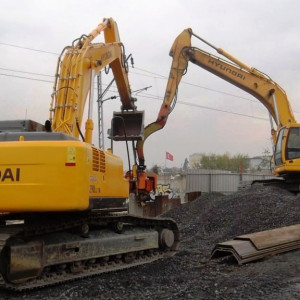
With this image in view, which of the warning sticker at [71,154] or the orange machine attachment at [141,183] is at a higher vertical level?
the warning sticker at [71,154]

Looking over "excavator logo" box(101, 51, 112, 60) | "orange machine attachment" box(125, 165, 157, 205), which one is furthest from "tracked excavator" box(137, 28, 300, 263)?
"excavator logo" box(101, 51, 112, 60)

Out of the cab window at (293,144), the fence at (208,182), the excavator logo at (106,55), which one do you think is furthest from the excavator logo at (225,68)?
the fence at (208,182)

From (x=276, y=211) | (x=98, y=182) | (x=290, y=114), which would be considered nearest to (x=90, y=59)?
(x=98, y=182)

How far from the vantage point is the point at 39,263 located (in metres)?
5.38

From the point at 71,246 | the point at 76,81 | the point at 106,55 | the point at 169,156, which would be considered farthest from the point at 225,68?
the point at 169,156

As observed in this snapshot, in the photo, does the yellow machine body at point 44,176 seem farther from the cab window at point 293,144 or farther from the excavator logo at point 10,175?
the cab window at point 293,144

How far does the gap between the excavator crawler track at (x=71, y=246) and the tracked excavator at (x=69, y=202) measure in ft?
0.04

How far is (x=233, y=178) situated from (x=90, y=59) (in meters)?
19.6

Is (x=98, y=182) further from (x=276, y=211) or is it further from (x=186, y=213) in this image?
(x=186, y=213)

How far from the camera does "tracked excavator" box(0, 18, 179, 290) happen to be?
16.7 ft

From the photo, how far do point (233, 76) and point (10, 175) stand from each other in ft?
37.8

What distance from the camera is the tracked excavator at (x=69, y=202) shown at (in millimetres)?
5090

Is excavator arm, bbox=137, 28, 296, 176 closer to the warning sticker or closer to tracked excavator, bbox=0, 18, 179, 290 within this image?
tracked excavator, bbox=0, 18, 179, 290

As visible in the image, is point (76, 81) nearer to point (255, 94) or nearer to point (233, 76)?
point (233, 76)
